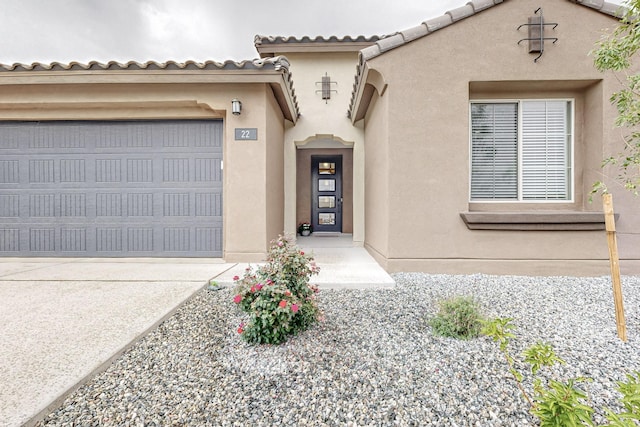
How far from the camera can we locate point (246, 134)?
4.82 m

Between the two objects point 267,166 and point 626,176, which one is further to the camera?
point 267,166

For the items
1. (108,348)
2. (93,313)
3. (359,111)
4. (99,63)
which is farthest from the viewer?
(359,111)

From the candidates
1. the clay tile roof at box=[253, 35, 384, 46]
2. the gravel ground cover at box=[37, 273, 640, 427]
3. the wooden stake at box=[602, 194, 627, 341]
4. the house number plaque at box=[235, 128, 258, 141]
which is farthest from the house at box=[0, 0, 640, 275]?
the clay tile roof at box=[253, 35, 384, 46]

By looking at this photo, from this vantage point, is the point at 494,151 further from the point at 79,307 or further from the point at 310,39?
the point at 79,307

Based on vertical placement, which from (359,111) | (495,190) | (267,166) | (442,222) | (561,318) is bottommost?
(561,318)

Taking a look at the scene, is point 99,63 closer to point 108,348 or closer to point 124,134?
point 124,134

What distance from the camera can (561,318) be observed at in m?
2.70

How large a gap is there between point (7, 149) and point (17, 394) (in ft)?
18.9

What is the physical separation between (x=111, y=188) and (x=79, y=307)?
2.97 meters

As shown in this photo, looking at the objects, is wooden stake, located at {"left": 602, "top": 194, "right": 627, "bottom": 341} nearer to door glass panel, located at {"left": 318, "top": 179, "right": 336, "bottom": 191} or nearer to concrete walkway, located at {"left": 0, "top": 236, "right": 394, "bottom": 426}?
concrete walkway, located at {"left": 0, "top": 236, "right": 394, "bottom": 426}

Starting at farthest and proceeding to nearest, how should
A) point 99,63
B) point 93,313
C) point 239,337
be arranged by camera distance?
1. point 99,63
2. point 93,313
3. point 239,337

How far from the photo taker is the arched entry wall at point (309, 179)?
22.9 ft

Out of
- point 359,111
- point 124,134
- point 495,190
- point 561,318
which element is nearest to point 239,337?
point 561,318

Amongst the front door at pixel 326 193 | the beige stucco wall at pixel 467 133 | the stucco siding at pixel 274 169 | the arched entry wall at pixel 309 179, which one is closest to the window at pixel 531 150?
the beige stucco wall at pixel 467 133
